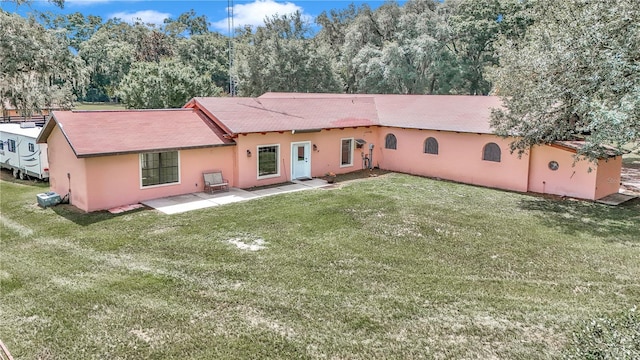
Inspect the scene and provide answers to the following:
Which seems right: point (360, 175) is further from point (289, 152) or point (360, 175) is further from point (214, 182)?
point (214, 182)

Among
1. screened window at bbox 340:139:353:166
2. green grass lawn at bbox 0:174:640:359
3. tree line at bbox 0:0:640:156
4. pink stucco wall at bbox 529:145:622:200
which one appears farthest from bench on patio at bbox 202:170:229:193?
pink stucco wall at bbox 529:145:622:200

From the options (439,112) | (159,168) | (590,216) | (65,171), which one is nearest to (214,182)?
(159,168)

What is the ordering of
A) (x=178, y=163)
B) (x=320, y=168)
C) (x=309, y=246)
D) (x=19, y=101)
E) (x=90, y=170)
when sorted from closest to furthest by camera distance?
(x=309, y=246), (x=90, y=170), (x=178, y=163), (x=320, y=168), (x=19, y=101)

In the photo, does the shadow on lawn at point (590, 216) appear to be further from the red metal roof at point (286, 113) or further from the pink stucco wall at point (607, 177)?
the red metal roof at point (286, 113)

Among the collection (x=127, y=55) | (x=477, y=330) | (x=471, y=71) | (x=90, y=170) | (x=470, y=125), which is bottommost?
(x=477, y=330)

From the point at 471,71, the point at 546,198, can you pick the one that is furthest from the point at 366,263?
the point at 471,71

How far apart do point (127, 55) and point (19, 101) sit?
48.3 metres

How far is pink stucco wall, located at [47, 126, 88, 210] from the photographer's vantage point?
13.5 meters

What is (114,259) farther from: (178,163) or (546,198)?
(546,198)

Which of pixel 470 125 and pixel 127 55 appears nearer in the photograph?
pixel 470 125

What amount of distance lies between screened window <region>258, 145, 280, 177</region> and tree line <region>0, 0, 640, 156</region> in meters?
8.04

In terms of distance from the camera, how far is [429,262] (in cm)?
955

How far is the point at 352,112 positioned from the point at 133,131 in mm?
10189

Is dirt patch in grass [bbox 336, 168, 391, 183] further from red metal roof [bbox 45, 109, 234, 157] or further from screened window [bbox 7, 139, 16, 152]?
screened window [bbox 7, 139, 16, 152]
